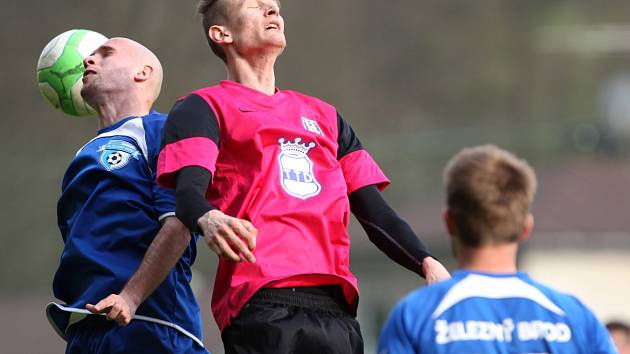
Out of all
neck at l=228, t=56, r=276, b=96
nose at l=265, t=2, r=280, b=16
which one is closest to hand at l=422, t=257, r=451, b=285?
neck at l=228, t=56, r=276, b=96

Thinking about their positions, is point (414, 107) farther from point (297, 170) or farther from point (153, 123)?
point (297, 170)

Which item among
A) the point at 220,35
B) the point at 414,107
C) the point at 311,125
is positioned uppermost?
the point at 220,35

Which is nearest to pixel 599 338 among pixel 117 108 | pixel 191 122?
pixel 191 122

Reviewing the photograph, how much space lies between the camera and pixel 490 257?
4469mm

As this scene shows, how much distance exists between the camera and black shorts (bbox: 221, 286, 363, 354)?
4934 mm

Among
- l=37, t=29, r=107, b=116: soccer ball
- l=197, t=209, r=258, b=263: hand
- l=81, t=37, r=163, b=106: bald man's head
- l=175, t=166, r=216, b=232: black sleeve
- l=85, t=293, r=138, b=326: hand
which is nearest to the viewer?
l=197, t=209, r=258, b=263: hand

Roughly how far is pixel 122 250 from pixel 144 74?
78 centimetres

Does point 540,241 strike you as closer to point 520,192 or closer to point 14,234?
point 14,234

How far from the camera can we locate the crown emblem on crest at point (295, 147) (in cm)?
519

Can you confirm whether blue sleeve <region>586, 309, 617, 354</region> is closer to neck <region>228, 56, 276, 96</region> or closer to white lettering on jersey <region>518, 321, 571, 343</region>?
white lettering on jersey <region>518, 321, 571, 343</region>

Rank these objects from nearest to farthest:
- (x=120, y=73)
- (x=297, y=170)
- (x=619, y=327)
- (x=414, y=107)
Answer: (x=297, y=170) → (x=120, y=73) → (x=619, y=327) → (x=414, y=107)

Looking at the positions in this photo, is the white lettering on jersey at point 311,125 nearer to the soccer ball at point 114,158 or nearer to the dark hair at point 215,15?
the dark hair at point 215,15

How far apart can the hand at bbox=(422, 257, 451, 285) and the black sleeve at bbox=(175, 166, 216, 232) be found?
0.82 metres

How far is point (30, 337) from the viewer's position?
2416 cm
